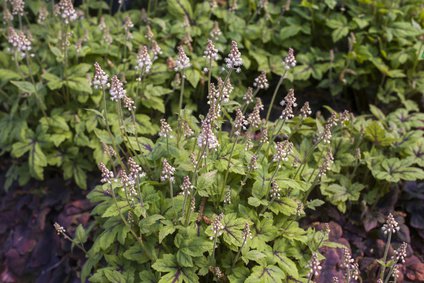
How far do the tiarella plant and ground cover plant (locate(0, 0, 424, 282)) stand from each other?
0.04 ft

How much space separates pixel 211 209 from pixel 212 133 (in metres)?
0.84

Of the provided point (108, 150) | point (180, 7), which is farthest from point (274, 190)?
point (180, 7)

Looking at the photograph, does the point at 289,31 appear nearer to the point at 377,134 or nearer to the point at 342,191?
the point at 377,134

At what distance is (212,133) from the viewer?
2998 mm

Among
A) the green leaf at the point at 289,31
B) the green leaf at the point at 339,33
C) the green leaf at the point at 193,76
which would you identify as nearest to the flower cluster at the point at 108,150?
the green leaf at the point at 193,76

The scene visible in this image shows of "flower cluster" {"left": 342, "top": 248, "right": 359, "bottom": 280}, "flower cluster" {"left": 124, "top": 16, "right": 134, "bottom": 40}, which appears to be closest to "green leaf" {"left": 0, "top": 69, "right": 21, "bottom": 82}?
"flower cluster" {"left": 124, "top": 16, "right": 134, "bottom": 40}

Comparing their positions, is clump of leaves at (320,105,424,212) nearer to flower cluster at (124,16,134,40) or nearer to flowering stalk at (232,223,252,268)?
flowering stalk at (232,223,252,268)

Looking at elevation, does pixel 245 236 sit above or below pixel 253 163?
below

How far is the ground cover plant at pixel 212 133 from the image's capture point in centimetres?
336

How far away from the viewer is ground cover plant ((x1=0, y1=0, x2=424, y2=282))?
3.36 metres

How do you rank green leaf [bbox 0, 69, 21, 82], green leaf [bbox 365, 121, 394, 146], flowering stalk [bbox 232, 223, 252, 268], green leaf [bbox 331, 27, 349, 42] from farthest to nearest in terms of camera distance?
green leaf [bbox 331, 27, 349, 42]
green leaf [bbox 0, 69, 21, 82]
green leaf [bbox 365, 121, 394, 146]
flowering stalk [bbox 232, 223, 252, 268]

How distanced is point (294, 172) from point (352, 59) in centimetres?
198

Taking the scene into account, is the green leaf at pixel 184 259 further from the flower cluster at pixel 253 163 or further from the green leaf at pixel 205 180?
the flower cluster at pixel 253 163

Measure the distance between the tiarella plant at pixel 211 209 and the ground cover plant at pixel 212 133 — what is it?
1 centimetres
